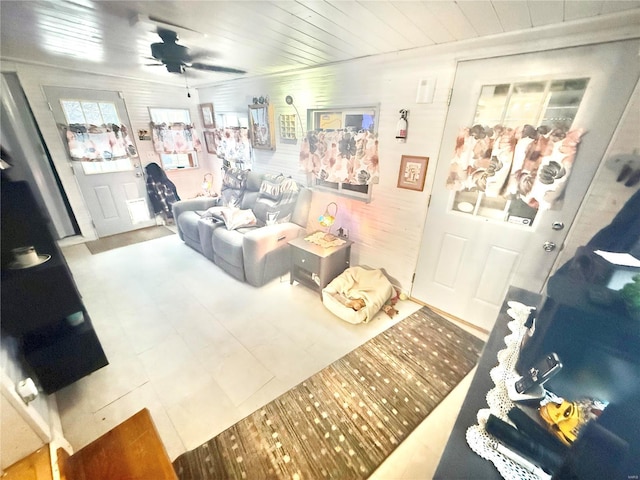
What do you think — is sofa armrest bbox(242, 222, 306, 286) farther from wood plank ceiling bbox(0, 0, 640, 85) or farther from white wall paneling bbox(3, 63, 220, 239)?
white wall paneling bbox(3, 63, 220, 239)

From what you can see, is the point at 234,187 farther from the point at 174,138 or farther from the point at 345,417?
the point at 345,417

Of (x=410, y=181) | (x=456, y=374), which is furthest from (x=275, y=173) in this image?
(x=456, y=374)

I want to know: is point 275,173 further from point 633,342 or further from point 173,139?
point 633,342

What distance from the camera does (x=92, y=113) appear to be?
10.7 ft

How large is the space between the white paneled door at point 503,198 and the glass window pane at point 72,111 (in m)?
4.39

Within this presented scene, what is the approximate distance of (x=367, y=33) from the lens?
5.04ft

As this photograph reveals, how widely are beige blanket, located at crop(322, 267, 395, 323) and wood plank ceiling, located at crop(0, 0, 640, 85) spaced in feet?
6.16

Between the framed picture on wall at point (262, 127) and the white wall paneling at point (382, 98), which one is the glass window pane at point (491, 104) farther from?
the framed picture on wall at point (262, 127)

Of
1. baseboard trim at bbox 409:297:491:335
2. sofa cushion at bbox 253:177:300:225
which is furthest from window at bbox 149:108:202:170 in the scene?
baseboard trim at bbox 409:297:491:335

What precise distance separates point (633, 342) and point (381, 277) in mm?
1756

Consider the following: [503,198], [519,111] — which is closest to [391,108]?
[519,111]

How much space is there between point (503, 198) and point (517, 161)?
10.4 inches

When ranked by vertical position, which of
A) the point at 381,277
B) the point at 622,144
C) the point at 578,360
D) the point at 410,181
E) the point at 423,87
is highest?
the point at 423,87

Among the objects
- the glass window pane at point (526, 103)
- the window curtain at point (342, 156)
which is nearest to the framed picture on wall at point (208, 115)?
the window curtain at point (342, 156)
